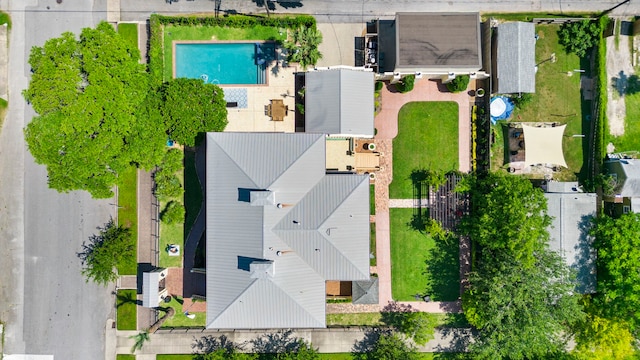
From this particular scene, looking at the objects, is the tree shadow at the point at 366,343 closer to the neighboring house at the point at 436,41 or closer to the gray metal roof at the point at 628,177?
the neighboring house at the point at 436,41

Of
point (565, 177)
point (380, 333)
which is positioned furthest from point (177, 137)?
point (565, 177)

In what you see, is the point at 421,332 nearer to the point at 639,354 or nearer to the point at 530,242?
the point at 530,242

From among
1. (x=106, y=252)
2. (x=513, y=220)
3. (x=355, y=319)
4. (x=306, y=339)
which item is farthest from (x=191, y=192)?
(x=513, y=220)

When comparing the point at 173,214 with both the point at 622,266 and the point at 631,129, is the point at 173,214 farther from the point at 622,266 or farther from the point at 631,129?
the point at 631,129

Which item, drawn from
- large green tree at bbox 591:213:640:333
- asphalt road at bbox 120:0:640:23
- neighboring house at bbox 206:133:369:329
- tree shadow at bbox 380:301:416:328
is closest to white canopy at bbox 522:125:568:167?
large green tree at bbox 591:213:640:333

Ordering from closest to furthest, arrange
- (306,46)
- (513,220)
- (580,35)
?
(513,220) < (306,46) < (580,35)

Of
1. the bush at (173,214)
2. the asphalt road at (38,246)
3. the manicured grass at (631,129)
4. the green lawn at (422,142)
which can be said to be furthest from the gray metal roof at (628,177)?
the asphalt road at (38,246)

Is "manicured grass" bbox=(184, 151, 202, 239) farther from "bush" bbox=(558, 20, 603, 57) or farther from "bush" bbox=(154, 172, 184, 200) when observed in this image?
"bush" bbox=(558, 20, 603, 57)

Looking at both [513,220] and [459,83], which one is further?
[459,83]
